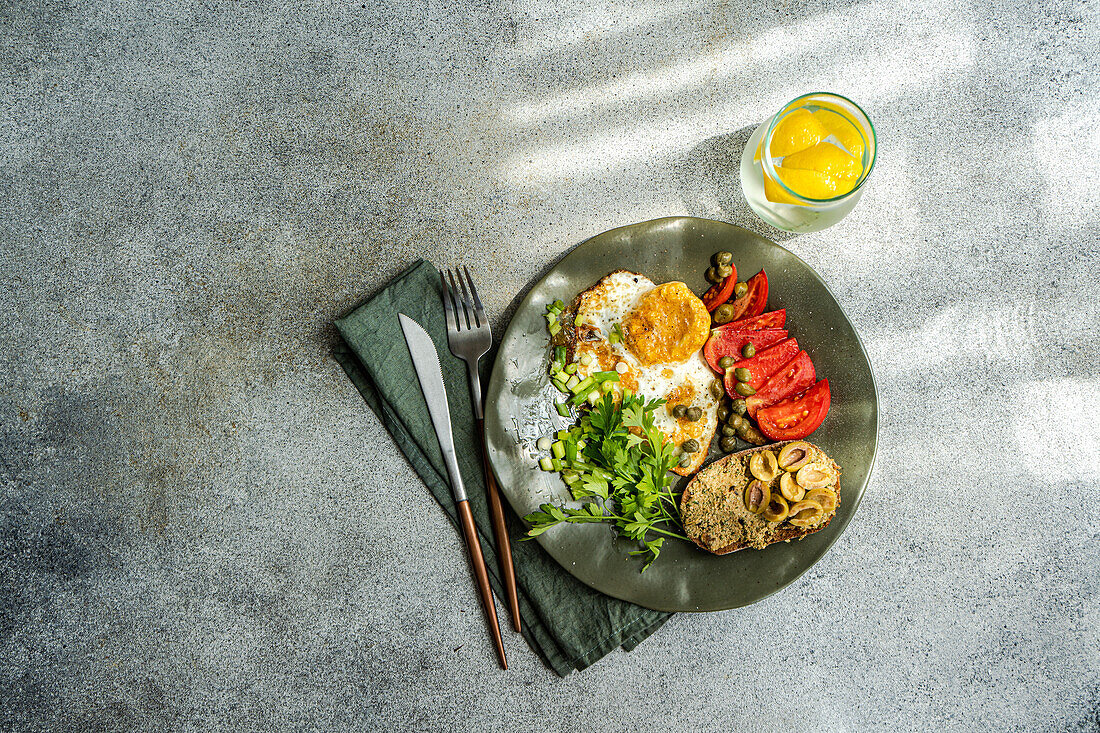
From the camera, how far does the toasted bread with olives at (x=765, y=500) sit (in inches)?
86.8

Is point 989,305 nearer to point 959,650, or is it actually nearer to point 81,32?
point 959,650

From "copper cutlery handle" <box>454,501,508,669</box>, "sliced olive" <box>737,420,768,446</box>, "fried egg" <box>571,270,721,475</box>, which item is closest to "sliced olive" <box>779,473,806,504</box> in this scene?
"sliced olive" <box>737,420,768,446</box>

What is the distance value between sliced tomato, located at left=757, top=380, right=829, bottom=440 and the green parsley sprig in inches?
15.2

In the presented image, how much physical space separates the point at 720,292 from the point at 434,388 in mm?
1159

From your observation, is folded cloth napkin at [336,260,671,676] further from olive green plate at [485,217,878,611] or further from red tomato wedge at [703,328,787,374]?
red tomato wedge at [703,328,787,374]

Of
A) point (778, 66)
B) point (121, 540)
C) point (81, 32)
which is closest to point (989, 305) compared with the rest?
point (778, 66)

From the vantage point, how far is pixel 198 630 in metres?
2.38

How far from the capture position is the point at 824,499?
2.21 m

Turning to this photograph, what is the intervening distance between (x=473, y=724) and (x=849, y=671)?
151cm

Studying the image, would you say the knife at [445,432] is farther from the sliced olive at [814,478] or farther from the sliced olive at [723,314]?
the sliced olive at [814,478]

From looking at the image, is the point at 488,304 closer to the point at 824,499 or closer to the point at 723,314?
the point at 723,314

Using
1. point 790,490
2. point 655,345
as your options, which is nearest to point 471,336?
point 655,345

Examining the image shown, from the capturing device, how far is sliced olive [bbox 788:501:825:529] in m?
2.19

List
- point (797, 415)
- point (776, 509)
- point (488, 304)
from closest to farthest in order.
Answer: point (776, 509) → point (797, 415) → point (488, 304)
